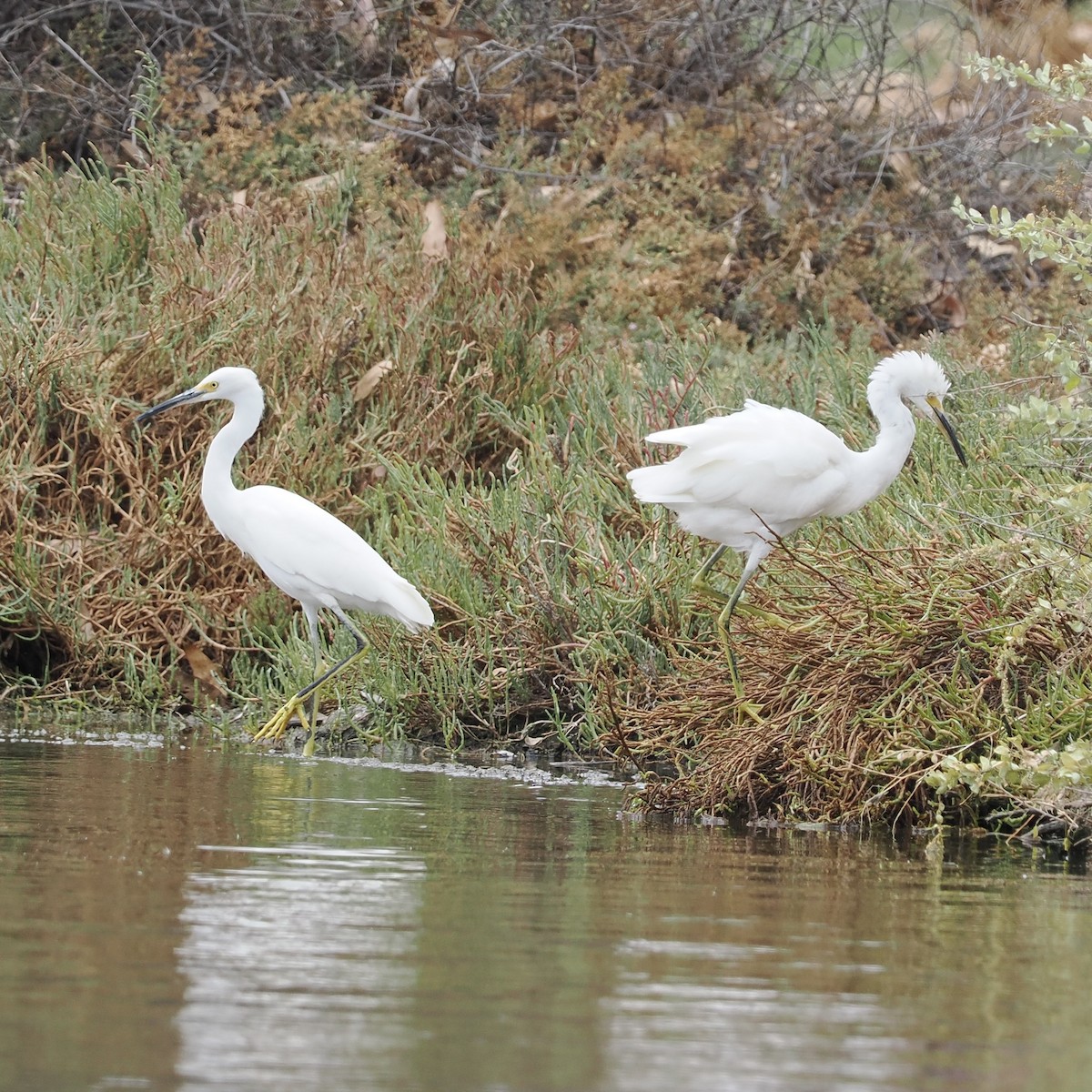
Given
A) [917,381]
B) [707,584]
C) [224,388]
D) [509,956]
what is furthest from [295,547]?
[509,956]

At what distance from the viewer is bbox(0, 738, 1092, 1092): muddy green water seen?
327cm

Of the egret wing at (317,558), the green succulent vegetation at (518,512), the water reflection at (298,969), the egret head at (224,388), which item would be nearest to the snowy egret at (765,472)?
the green succulent vegetation at (518,512)

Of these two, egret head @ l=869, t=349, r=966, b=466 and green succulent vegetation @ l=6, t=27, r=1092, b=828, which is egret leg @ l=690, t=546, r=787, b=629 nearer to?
green succulent vegetation @ l=6, t=27, r=1092, b=828

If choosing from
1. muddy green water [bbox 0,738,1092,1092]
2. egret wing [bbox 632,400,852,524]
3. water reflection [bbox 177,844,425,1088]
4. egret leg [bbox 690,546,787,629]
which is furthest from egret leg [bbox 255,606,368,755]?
water reflection [bbox 177,844,425,1088]

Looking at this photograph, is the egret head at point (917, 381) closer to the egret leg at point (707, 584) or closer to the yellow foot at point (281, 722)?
the egret leg at point (707, 584)

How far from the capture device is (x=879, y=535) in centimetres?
849

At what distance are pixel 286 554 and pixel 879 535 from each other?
2.74 meters

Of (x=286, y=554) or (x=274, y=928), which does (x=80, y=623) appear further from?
(x=274, y=928)

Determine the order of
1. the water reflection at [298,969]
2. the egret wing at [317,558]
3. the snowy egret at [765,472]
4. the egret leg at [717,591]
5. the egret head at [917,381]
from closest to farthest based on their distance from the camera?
the water reflection at [298,969] < the egret leg at [717,591] < the snowy egret at [765,472] < the egret head at [917,381] < the egret wing at [317,558]

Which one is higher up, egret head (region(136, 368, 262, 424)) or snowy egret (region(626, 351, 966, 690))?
egret head (region(136, 368, 262, 424))

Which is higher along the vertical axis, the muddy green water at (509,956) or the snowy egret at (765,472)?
the snowy egret at (765,472)

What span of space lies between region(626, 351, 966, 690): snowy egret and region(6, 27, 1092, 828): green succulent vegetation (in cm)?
20

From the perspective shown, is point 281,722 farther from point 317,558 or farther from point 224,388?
point 224,388

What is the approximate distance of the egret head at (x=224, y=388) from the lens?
9672mm
